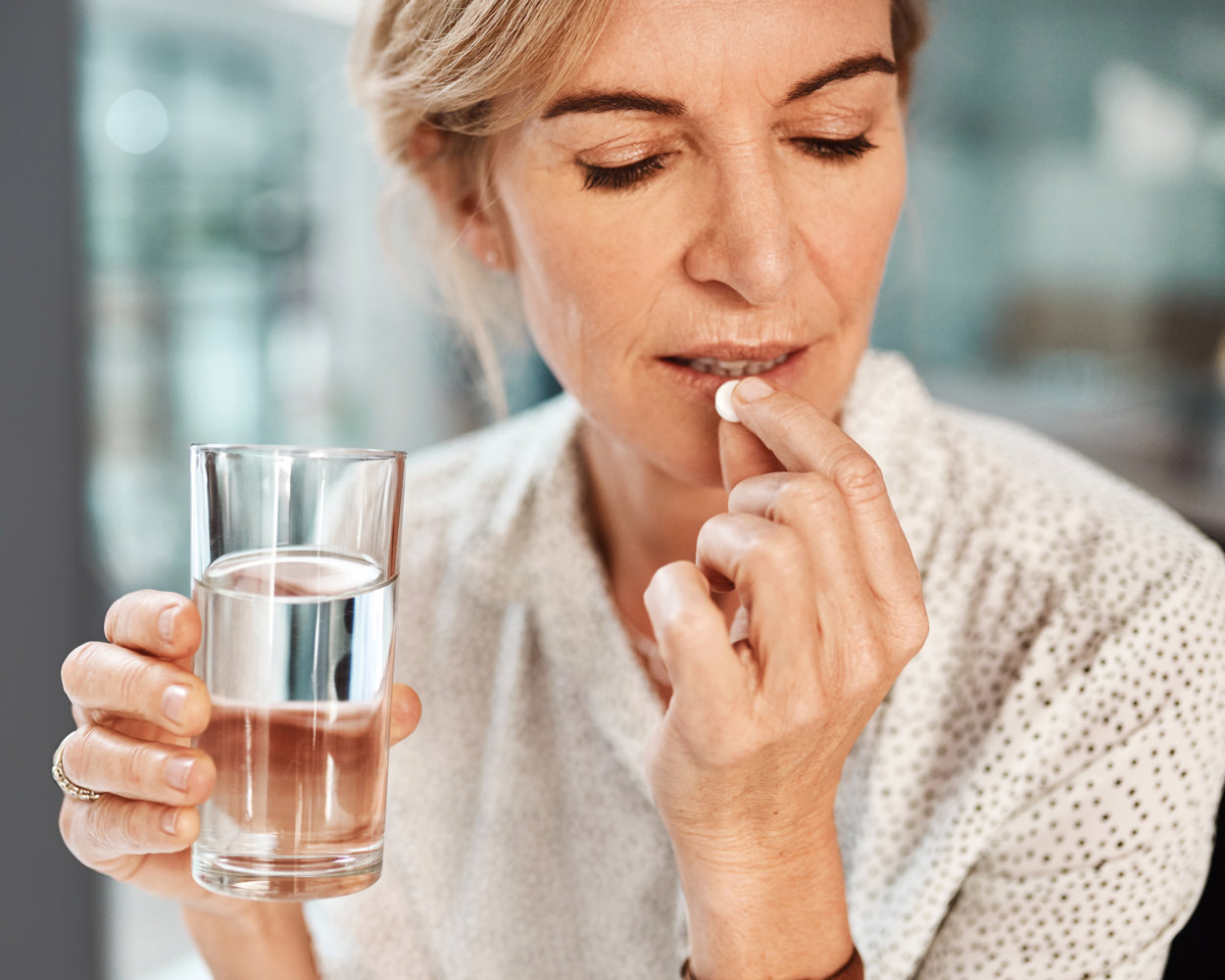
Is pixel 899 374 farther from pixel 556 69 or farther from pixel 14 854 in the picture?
pixel 14 854

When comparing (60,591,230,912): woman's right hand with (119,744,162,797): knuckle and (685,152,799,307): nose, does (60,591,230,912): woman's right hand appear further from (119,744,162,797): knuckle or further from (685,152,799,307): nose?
(685,152,799,307): nose

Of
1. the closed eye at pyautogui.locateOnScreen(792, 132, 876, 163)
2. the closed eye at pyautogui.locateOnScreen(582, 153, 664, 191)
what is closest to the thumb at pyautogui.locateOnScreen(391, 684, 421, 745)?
the closed eye at pyautogui.locateOnScreen(582, 153, 664, 191)

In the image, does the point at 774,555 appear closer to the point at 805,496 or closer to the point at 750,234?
the point at 805,496

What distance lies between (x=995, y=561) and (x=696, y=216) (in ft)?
1.56

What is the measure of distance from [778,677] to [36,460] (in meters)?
1.41

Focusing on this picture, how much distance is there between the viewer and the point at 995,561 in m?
1.10

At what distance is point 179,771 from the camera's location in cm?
72

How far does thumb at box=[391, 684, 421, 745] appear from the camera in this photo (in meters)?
0.86

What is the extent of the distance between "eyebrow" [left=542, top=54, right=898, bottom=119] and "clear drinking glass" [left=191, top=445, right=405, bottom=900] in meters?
0.37

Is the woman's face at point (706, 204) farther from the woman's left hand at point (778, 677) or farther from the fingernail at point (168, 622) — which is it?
the fingernail at point (168, 622)

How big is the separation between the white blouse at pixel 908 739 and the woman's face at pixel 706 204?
0.25 meters

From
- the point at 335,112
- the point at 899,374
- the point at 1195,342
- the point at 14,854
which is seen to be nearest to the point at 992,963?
the point at 899,374

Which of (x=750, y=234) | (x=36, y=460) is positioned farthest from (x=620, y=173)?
(x=36, y=460)

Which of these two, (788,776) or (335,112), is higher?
(335,112)
